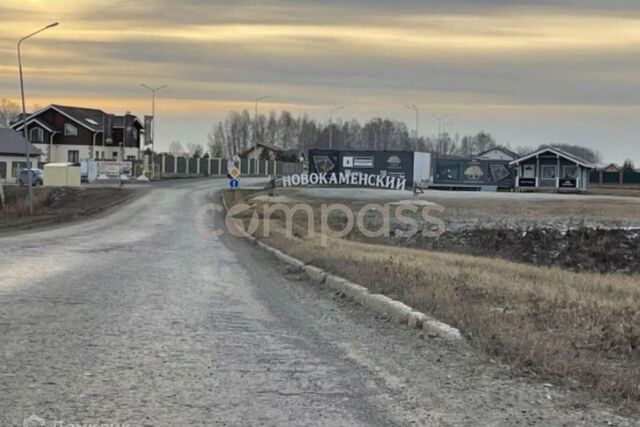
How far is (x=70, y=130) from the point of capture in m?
104

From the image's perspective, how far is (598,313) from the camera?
10.7 m

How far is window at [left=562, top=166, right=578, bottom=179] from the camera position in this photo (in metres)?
80.0

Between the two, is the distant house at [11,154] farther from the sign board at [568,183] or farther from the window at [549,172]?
the sign board at [568,183]

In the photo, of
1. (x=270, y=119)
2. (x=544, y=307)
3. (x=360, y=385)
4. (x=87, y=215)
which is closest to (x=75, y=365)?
(x=360, y=385)

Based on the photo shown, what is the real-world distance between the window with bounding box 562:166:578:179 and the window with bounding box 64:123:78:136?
199ft

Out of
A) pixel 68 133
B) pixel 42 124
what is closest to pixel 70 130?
pixel 68 133

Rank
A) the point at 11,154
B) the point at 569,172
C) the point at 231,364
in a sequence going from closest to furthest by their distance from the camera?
the point at 231,364 → the point at 569,172 → the point at 11,154

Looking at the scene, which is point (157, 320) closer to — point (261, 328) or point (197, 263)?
point (261, 328)

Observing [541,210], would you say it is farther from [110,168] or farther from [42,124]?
[42,124]

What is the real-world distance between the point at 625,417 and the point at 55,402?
4407 millimetres

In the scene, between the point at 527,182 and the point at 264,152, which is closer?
the point at 527,182

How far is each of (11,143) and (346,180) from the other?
123ft

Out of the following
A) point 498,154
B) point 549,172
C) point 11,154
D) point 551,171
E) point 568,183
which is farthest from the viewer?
point 498,154

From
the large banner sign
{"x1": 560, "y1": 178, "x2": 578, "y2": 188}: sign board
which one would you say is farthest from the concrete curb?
{"x1": 560, "y1": 178, "x2": 578, "y2": 188}: sign board
